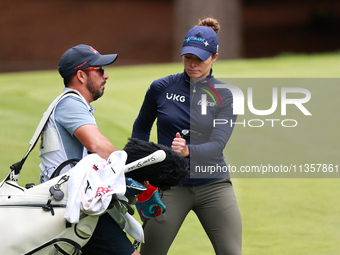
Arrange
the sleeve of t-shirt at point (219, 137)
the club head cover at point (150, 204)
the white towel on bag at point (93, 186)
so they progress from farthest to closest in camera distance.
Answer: the sleeve of t-shirt at point (219, 137)
the club head cover at point (150, 204)
the white towel on bag at point (93, 186)

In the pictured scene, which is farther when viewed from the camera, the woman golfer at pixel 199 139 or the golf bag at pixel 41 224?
the woman golfer at pixel 199 139

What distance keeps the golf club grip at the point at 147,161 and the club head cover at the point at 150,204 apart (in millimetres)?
481

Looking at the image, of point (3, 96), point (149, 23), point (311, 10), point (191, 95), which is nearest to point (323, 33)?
point (311, 10)

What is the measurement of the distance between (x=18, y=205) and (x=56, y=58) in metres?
26.1

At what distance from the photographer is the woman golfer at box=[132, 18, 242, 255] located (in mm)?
5211

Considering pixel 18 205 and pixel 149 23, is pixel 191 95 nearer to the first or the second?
pixel 18 205

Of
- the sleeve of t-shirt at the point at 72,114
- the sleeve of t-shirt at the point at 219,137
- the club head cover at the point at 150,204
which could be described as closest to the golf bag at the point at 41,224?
the sleeve of t-shirt at the point at 72,114

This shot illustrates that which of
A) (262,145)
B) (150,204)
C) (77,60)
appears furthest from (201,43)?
(262,145)

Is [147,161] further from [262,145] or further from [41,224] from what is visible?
[262,145]

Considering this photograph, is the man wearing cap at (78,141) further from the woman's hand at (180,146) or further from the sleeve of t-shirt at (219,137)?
the sleeve of t-shirt at (219,137)

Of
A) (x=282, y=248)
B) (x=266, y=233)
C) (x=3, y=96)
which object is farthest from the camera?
(x=3, y=96)

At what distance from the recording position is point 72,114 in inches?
173

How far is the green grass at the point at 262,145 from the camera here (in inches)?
318

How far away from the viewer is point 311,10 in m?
33.3
